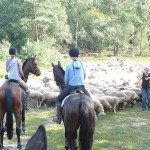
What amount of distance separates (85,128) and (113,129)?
4300mm

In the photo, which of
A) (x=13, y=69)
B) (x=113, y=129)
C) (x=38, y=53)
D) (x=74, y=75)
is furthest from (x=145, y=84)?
(x=38, y=53)

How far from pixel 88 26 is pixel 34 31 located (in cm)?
1426

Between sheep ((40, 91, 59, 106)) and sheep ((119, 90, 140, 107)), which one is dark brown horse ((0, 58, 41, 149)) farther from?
sheep ((119, 90, 140, 107))

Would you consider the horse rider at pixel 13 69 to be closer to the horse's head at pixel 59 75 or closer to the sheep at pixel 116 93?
the horse's head at pixel 59 75

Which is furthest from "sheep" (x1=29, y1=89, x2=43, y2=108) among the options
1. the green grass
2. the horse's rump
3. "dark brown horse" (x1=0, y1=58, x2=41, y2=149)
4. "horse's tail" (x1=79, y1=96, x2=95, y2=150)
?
"horse's tail" (x1=79, y1=96, x2=95, y2=150)

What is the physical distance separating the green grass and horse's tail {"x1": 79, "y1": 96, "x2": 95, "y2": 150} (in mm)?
2122

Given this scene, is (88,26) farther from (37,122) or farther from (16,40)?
(37,122)

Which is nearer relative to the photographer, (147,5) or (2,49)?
(2,49)

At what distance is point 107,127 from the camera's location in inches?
405

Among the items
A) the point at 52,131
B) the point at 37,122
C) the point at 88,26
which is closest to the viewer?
the point at 52,131

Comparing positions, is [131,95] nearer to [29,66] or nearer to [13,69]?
[29,66]

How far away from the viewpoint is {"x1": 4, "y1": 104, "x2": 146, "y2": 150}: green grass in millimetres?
8414

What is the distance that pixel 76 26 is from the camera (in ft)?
171

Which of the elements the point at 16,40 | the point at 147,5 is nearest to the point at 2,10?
the point at 16,40
